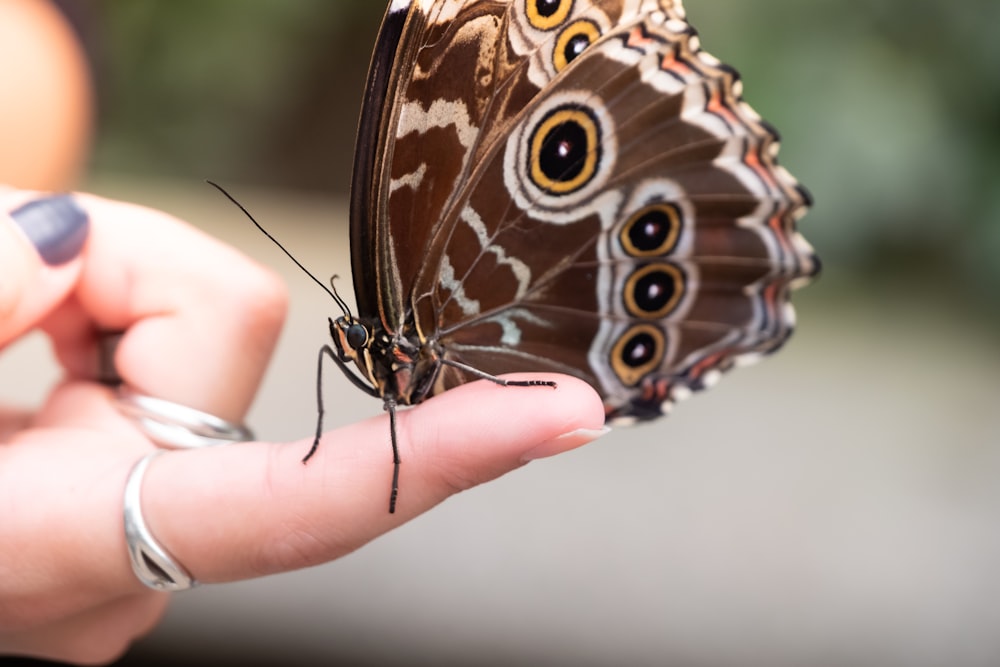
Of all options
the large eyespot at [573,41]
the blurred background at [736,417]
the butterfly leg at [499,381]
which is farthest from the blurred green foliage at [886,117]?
the butterfly leg at [499,381]

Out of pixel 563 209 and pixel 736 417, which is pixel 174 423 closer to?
pixel 563 209

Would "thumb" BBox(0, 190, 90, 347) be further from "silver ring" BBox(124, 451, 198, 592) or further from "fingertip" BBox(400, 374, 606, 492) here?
"fingertip" BBox(400, 374, 606, 492)

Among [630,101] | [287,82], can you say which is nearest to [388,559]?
[630,101]

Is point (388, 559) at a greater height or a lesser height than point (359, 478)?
lesser

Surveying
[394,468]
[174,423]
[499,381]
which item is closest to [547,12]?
[499,381]

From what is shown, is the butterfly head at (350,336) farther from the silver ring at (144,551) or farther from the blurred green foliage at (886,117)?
the blurred green foliage at (886,117)

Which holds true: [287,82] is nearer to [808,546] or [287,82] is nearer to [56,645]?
[808,546]

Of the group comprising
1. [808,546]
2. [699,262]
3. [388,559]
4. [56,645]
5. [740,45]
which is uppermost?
[740,45]
